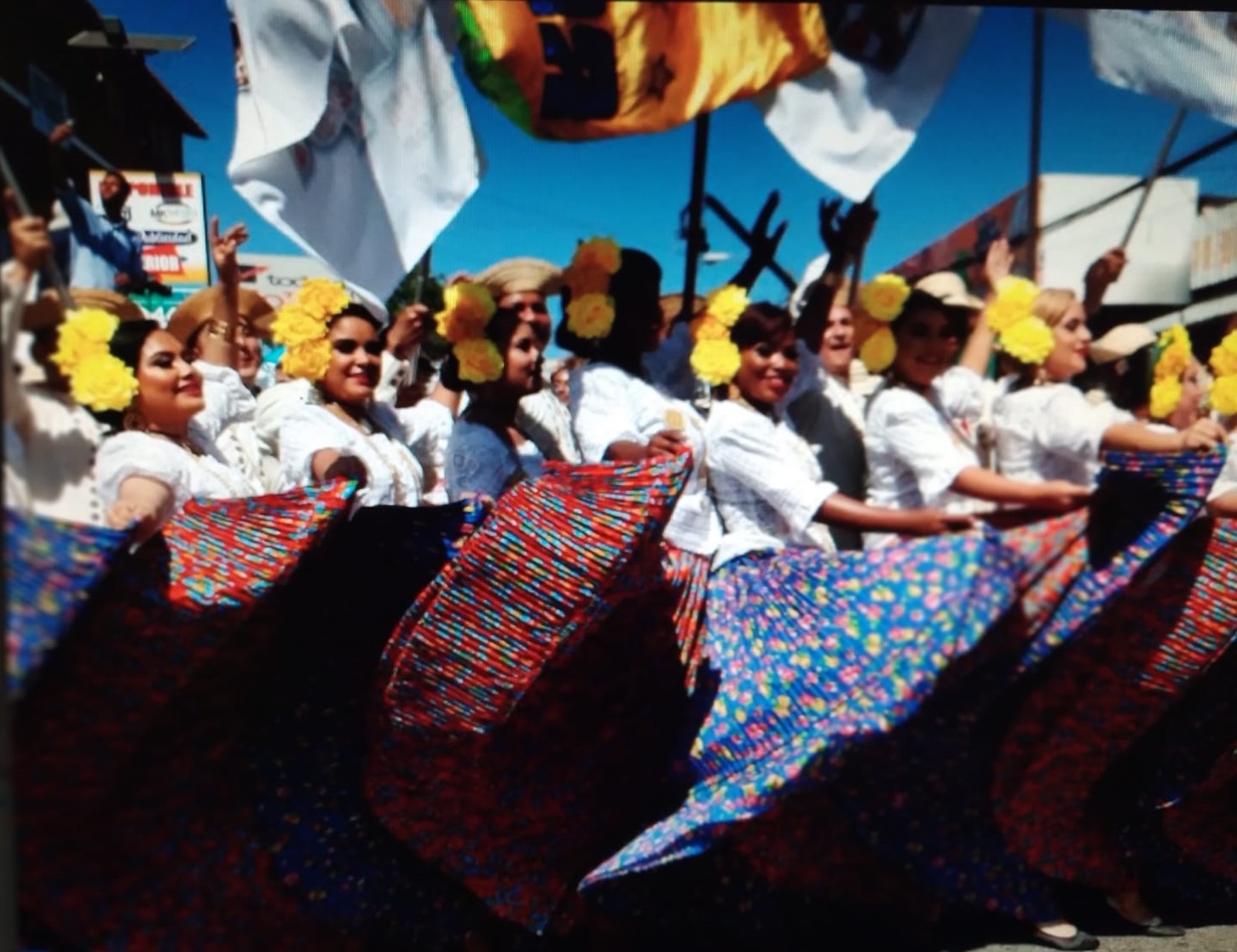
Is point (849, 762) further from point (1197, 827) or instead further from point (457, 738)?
point (1197, 827)

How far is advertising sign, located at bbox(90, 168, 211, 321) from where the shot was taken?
8.30ft

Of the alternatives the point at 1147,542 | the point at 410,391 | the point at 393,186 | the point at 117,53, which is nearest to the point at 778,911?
the point at 1147,542

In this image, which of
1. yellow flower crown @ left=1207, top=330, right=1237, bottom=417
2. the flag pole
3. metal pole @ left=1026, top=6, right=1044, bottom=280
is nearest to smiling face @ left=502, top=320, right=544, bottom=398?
metal pole @ left=1026, top=6, right=1044, bottom=280

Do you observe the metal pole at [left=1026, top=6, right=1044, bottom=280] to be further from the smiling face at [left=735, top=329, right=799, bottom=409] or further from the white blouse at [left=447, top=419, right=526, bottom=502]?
the white blouse at [left=447, top=419, right=526, bottom=502]

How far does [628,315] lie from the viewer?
2.84 metres

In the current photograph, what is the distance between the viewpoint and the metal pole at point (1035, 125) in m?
2.70

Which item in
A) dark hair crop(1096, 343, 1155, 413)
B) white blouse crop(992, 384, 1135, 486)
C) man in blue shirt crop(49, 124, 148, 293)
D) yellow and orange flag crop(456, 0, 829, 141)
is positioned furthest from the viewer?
dark hair crop(1096, 343, 1155, 413)

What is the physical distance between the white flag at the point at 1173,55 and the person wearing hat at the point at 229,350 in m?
1.79

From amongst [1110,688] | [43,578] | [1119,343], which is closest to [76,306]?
[43,578]

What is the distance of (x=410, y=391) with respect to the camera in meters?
3.21

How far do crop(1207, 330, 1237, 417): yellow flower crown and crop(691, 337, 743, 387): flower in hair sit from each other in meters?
1.07

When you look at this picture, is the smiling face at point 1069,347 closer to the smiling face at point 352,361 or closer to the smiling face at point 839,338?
the smiling face at point 839,338

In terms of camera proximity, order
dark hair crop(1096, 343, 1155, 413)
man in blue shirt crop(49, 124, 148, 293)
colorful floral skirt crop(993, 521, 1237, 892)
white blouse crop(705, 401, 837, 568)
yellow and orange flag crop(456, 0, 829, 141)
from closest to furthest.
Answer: man in blue shirt crop(49, 124, 148, 293) → yellow and orange flag crop(456, 0, 829, 141) → dark hair crop(1096, 343, 1155, 413) → white blouse crop(705, 401, 837, 568) → colorful floral skirt crop(993, 521, 1237, 892)

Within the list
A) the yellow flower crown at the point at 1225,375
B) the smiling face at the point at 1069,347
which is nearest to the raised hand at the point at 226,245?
the smiling face at the point at 1069,347
